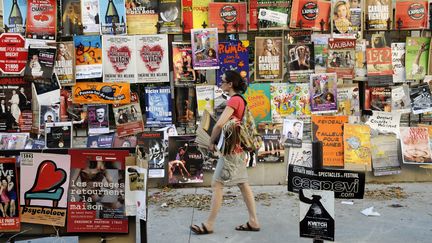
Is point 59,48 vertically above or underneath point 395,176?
above

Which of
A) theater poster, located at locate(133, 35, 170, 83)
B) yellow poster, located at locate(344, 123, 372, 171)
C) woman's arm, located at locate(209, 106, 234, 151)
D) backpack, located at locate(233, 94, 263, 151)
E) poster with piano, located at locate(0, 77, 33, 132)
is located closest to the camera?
woman's arm, located at locate(209, 106, 234, 151)

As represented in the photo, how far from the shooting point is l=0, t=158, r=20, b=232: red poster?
4094 mm

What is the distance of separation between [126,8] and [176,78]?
48.3 inches

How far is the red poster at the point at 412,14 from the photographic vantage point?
25.3 ft

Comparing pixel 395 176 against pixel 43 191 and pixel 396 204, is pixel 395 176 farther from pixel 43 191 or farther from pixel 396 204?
pixel 43 191

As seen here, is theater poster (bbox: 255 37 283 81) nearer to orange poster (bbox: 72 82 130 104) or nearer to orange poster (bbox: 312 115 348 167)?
orange poster (bbox: 312 115 348 167)

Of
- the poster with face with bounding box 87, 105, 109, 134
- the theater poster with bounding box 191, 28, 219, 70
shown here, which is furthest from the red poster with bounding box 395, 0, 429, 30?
the poster with face with bounding box 87, 105, 109, 134

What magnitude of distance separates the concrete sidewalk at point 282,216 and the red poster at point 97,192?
54.0 inches

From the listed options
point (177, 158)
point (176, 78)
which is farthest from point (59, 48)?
point (177, 158)

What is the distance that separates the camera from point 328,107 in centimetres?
767

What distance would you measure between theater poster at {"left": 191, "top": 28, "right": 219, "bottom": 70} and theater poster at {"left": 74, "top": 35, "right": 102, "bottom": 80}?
1.36 meters

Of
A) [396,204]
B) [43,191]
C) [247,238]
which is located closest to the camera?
[43,191]

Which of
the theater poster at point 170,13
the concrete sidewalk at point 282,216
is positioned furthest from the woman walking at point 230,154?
the theater poster at point 170,13

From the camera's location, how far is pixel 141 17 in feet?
24.6
